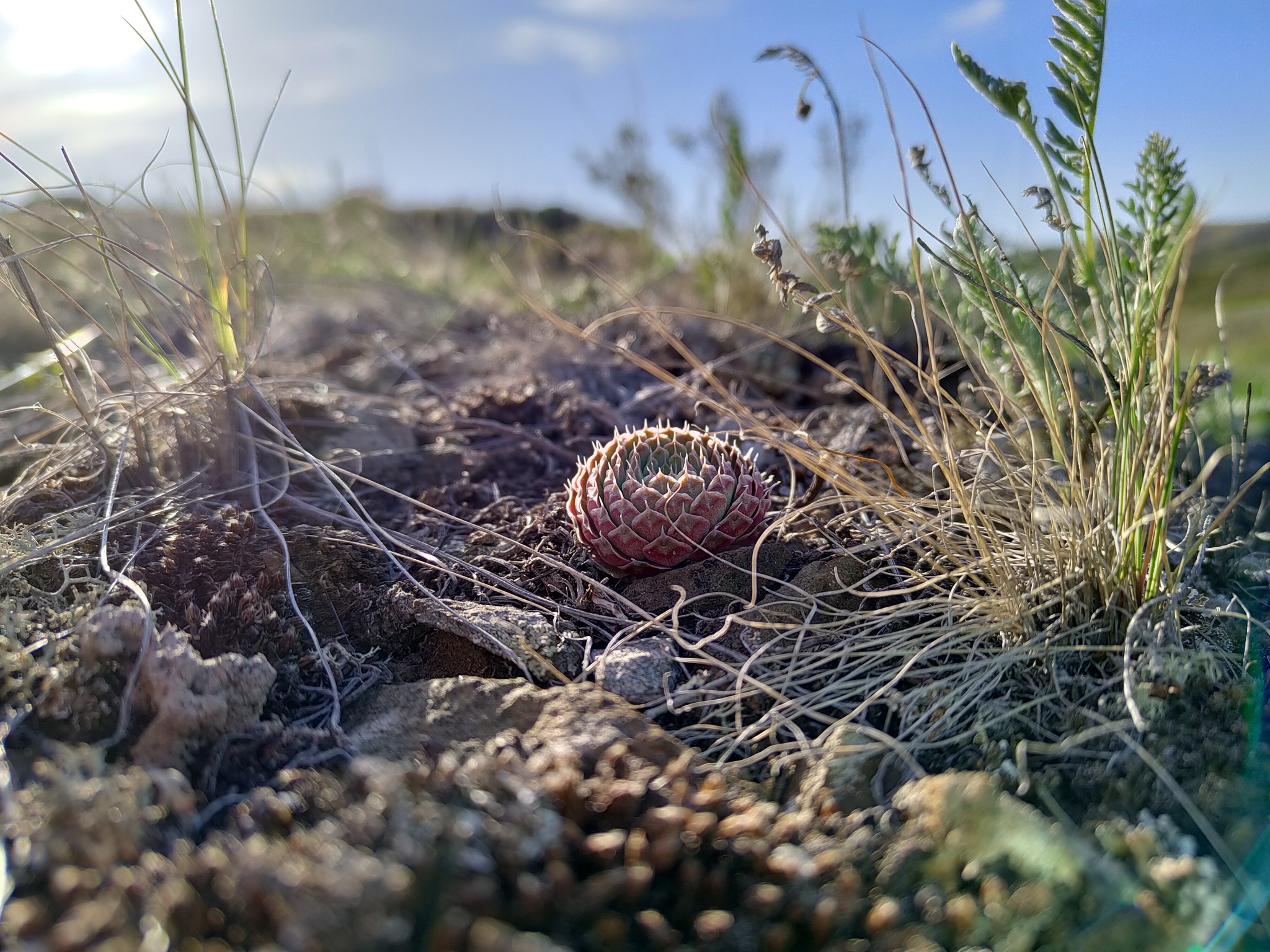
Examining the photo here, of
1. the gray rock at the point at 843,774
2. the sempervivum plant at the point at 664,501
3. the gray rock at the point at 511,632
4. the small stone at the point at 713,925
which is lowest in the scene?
the gray rock at the point at 843,774

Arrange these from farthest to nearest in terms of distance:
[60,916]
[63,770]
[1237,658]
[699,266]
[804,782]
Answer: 1. [699,266]
2. [1237,658]
3. [804,782]
4. [63,770]
5. [60,916]

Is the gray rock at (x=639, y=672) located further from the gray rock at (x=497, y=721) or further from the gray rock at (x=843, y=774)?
the gray rock at (x=843, y=774)

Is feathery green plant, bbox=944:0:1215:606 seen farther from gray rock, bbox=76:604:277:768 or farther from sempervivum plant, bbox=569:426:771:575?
gray rock, bbox=76:604:277:768

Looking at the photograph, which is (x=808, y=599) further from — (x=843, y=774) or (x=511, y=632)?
(x=511, y=632)

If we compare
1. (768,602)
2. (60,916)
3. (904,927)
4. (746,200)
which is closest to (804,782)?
(904,927)

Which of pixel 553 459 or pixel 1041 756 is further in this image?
pixel 553 459

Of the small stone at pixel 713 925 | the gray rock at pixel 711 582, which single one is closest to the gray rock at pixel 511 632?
the gray rock at pixel 711 582

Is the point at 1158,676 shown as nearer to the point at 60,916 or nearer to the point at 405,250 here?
the point at 60,916
